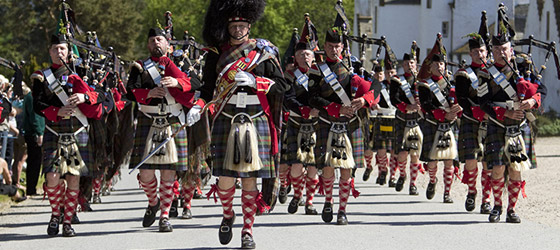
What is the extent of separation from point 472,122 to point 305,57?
2.16 meters

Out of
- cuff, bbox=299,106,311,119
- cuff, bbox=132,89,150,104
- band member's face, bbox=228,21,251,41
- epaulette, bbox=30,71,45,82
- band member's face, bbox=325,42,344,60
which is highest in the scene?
band member's face, bbox=228,21,251,41

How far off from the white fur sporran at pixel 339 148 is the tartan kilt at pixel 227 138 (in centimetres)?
194

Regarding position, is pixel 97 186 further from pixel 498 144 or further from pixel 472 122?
pixel 498 144

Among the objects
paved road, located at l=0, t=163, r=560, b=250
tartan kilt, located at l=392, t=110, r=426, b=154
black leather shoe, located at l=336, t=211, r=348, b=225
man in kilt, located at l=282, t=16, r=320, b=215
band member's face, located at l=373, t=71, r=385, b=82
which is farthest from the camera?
band member's face, located at l=373, t=71, r=385, b=82

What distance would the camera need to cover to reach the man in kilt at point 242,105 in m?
8.86

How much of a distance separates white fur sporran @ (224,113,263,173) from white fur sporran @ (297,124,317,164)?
384cm

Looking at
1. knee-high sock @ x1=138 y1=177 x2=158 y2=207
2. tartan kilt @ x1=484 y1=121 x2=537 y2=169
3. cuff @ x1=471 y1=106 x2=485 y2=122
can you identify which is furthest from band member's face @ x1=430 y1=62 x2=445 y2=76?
knee-high sock @ x1=138 y1=177 x2=158 y2=207

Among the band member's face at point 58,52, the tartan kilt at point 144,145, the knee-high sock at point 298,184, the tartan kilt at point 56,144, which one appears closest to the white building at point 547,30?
the knee-high sock at point 298,184

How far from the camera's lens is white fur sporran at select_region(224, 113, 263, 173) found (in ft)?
29.0

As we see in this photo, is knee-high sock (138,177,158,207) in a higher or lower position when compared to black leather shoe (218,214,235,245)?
higher

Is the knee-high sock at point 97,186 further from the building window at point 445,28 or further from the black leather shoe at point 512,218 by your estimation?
the building window at point 445,28

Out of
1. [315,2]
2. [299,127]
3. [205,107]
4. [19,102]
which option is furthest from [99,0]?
[205,107]

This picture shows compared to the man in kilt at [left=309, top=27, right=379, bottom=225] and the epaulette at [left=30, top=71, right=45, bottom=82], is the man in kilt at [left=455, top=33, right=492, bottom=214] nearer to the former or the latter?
the man in kilt at [left=309, top=27, right=379, bottom=225]

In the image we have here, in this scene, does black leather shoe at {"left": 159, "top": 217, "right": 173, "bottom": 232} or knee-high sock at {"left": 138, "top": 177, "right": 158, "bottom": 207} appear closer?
black leather shoe at {"left": 159, "top": 217, "right": 173, "bottom": 232}
